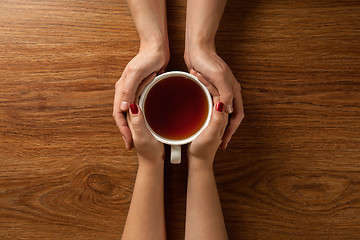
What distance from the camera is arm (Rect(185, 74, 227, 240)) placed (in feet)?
2.36

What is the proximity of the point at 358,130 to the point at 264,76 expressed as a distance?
326 millimetres

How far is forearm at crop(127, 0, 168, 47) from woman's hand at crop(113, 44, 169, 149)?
0.02 meters

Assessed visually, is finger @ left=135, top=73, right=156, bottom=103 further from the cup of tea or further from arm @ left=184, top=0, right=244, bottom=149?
arm @ left=184, top=0, right=244, bottom=149

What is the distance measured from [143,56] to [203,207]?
0.44m

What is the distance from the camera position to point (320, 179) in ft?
2.66

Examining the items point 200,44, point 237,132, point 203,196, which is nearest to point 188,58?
point 200,44

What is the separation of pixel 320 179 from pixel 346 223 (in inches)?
5.9

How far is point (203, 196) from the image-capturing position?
2.42 ft

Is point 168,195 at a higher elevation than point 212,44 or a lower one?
lower

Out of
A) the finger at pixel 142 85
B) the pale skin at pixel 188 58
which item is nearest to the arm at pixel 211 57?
the pale skin at pixel 188 58

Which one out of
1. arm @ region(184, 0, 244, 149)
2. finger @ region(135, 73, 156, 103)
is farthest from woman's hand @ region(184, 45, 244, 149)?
finger @ region(135, 73, 156, 103)

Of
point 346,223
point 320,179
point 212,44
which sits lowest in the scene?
point 346,223

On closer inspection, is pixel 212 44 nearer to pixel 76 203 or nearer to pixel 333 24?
pixel 333 24

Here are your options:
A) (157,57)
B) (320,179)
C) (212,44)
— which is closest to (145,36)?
(157,57)
